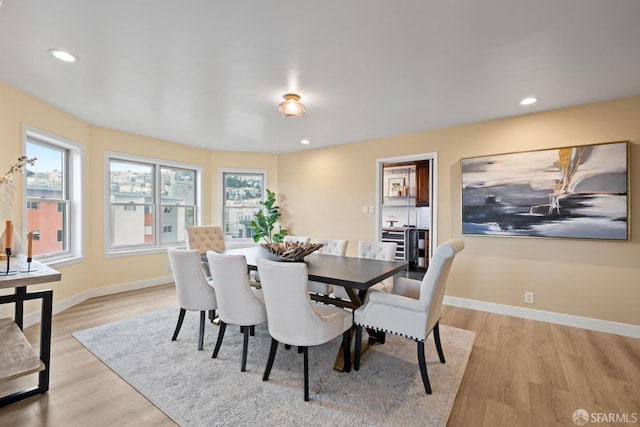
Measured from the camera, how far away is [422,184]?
6.11m

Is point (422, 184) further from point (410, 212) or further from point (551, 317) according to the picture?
point (551, 317)

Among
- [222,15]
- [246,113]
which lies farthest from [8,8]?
[246,113]

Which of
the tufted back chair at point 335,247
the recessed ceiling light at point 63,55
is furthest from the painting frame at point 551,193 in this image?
the recessed ceiling light at point 63,55

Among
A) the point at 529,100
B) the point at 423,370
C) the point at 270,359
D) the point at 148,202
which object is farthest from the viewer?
the point at 148,202

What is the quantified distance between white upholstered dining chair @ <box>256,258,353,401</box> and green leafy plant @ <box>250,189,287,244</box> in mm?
3537

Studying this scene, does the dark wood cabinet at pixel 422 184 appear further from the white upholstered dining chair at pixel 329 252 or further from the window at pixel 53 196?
the window at pixel 53 196

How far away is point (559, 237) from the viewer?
3.25 metres

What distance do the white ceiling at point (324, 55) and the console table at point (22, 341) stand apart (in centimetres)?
166

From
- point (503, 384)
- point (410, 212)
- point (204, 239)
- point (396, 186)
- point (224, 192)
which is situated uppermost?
point (396, 186)

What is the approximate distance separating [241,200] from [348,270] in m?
4.01

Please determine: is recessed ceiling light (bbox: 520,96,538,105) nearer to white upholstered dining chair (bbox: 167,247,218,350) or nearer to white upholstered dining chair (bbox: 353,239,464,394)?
white upholstered dining chair (bbox: 353,239,464,394)

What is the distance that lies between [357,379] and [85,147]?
181 inches

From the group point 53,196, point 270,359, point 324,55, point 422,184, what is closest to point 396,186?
point 422,184

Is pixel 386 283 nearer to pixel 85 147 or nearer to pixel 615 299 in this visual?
pixel 615 299
